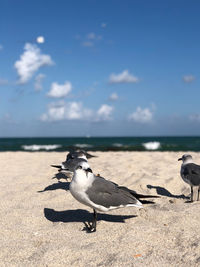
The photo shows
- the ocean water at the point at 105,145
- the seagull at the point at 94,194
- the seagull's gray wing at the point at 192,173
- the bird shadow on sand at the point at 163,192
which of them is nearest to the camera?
the seagull at the point at 94,194

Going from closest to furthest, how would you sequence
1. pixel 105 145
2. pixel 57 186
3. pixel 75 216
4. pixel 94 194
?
1. pixel 94 194
2. pixel 75 216
3. pixel 57 186
4. pixel 105 145

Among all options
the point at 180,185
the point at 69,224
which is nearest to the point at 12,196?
the point at 69,224

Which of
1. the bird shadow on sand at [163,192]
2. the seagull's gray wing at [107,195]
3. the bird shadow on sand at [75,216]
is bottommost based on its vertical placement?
the bird shadow on sand at [75,216]

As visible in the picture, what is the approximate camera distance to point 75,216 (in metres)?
4.52

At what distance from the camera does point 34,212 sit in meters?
4.68

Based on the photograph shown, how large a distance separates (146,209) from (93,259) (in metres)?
1.68

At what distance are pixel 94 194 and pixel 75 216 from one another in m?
0.88

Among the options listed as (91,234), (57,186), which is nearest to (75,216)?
(91,234)

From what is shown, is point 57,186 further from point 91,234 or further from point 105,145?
point 105,145

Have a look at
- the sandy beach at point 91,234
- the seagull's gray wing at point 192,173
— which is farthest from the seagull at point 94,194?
the seagull's gray wing at point 192,173

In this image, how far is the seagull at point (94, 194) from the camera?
3.84m

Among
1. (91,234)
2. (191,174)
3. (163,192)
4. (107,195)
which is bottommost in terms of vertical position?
(91,234)

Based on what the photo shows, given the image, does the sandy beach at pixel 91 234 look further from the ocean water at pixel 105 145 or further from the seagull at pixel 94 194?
the ocean water at pixel 105 145

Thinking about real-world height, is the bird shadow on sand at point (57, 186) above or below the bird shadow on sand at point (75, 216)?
above
